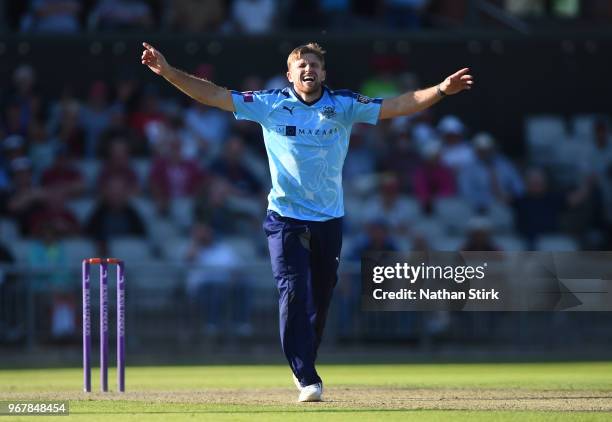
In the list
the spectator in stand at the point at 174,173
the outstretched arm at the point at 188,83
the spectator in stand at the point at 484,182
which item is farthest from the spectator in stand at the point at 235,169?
the outstretched arm at the point at 188,83

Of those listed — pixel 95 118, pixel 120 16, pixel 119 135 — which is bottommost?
pixel 119 135

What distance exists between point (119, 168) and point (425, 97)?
32.2 ft

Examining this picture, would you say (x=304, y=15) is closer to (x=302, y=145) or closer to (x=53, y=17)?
(x=53, y=17)

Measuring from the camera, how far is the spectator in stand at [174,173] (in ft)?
65.0

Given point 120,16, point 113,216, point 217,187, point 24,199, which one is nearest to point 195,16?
point 120,16

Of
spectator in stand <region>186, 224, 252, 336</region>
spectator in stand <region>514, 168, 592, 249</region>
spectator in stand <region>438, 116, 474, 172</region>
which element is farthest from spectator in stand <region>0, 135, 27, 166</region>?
spectator in stand <region>514, 168, 592, 249</region>

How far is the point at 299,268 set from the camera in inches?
402

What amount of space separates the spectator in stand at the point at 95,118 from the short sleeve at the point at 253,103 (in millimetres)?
10499

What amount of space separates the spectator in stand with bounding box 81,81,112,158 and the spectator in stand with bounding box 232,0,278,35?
8.38 feet

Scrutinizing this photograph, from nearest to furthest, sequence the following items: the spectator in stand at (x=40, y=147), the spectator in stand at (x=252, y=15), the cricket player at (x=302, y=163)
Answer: the cricket player at (x=302, y=163), the spectator in stand at (x=40, y=147), the spectator in stand at (x=252, y=15)

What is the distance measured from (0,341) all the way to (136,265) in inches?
72.8

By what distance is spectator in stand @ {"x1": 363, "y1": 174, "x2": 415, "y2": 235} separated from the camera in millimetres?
19438

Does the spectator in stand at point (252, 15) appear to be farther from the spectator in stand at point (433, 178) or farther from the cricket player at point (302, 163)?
the cricket player at point (302, 163)

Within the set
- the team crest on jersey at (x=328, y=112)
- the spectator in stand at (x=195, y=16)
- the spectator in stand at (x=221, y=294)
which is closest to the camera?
the team crest on jersey at (x=328, y=112)
